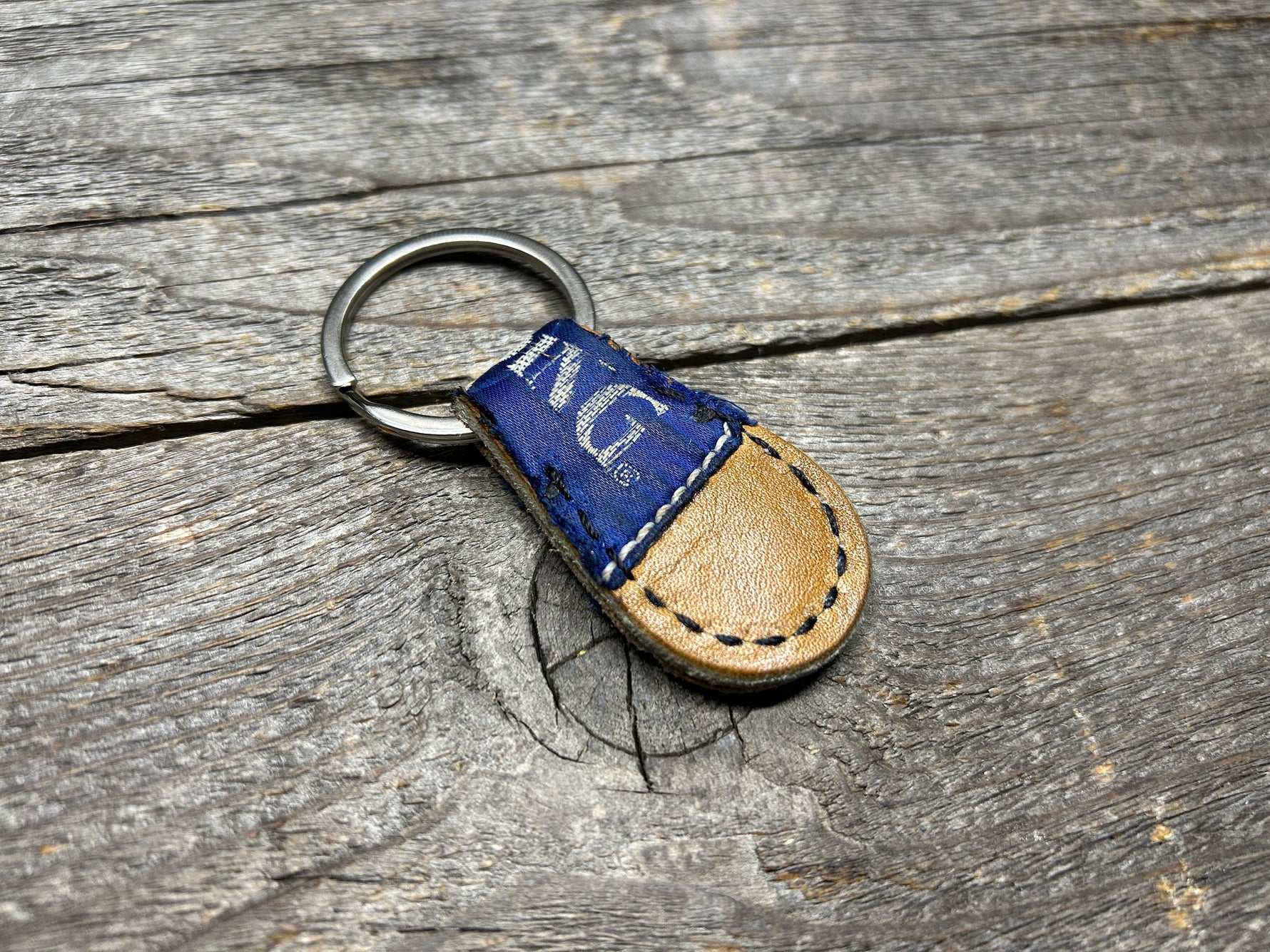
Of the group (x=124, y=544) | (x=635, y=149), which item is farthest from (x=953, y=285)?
(x=124, y=544)

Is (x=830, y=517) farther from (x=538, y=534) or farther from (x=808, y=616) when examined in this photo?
(x=538, y=534)

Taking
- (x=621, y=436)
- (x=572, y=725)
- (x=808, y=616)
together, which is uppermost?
(x=621, y=436)

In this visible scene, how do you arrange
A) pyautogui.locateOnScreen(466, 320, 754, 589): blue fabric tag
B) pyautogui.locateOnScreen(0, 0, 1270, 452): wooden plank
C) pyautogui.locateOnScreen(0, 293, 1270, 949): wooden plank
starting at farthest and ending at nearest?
pyautogui.locateOnScreen(0, 0, 1270, 452): wooden plank, pyautogui.locateOnScreen(466, 320, 754, 589): blue fabric tag, pyautogui.locateOnScreen(0, 293, 1270, 949): wooden plank

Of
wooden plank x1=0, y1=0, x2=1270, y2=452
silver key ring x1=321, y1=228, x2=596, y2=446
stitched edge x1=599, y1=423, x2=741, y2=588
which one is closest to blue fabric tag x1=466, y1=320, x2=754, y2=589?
stitched edge x1=599, y1=423, x2=741, y2=588

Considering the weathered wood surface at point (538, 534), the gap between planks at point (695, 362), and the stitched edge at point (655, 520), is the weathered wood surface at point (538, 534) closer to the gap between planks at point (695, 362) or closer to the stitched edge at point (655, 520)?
the gap between planks at point (695, 362)

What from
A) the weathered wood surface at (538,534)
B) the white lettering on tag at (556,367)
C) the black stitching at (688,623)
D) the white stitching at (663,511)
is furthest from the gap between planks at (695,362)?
the black stitching at (688,623)

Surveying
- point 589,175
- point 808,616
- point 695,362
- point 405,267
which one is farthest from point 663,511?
point 589,175

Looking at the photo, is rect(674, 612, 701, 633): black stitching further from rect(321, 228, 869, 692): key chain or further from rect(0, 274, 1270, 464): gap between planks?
rect(0, 274, 1270, 464): gap between planks
